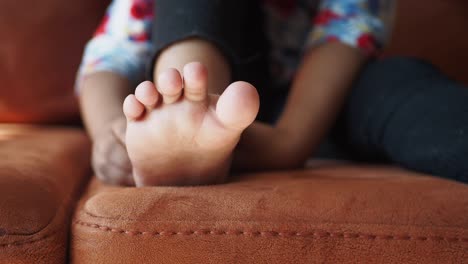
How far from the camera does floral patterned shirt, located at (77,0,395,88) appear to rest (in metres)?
0.78

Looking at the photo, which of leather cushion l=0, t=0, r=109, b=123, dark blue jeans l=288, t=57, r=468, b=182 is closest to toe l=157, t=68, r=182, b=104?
dark blue jeans l=288, t=57, r=468, b=182

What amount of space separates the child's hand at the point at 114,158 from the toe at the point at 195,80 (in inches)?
5.3

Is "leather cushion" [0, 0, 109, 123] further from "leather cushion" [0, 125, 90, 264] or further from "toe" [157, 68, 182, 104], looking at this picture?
"toe" [157, 68, 182, 104]

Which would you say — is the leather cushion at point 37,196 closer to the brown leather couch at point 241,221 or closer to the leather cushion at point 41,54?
the brown leather couch at point 241,221

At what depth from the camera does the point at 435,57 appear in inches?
39.5

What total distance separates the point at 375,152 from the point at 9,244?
0.48 metres

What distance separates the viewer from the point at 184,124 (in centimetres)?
49

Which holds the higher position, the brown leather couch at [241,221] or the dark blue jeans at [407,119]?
the dark blue jeans at [407,119]

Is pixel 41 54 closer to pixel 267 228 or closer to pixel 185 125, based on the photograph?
pixel 185 125

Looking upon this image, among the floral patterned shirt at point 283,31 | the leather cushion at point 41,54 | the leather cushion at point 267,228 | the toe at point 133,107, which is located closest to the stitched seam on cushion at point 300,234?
the leather cushion at point 267,228

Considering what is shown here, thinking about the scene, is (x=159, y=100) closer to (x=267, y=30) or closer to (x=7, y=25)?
(x=267, y=30)

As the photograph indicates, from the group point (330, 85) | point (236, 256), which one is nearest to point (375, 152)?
point (330, 85)

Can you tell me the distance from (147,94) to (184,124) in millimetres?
43

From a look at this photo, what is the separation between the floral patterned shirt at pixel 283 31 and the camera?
784 millimetres
